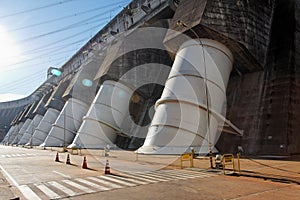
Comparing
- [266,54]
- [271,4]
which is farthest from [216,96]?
[271,4]

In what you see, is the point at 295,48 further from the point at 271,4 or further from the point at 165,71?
the point at 165,71

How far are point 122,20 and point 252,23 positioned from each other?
93.5ft

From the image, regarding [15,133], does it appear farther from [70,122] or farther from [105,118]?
[105,118]

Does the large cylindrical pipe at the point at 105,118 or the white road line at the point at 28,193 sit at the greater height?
the large cylindrical pipe at the point at 105,118

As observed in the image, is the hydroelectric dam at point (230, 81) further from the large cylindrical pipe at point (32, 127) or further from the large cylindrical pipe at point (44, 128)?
the large cylindrical pipe at point (32, 127)

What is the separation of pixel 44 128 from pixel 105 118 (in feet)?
96.6

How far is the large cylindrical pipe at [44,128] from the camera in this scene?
57.8 m

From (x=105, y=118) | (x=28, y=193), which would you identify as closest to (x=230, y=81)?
(x=105, y=118)

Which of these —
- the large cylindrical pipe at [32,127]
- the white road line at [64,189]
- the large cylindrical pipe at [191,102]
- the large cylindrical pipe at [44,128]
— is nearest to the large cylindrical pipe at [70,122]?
Result: the large cylindrical pipe at [44,128]

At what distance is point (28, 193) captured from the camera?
692 cm

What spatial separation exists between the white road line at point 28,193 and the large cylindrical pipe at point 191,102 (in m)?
12.6

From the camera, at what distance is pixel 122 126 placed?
36.2 metres

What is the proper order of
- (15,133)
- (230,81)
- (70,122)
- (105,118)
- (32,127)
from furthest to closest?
(15,133)
(32,127)
(70,122)
(105,118)
(230,81)

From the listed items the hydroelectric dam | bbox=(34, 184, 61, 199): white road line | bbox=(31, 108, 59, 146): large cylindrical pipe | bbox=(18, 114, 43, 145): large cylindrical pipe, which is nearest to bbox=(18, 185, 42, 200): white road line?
bbox=(34, 184, 61, 199): white road line
